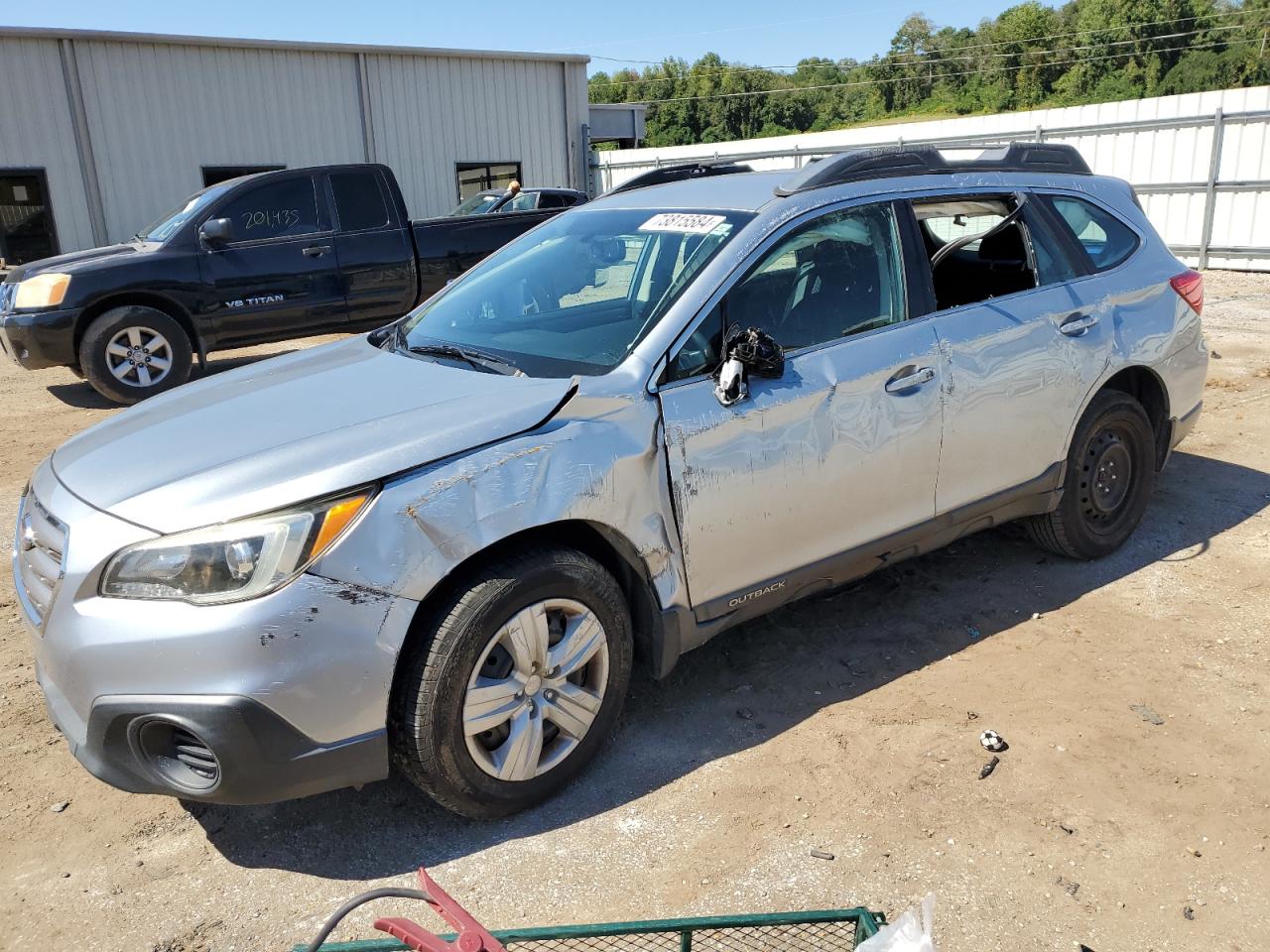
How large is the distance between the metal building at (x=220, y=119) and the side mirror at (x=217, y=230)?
931 centimetres

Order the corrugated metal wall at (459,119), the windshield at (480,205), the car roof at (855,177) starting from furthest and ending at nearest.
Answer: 1. the corrugated metal wall at (459,119)
2. the windshield at (480,205)
3. the car roof at (855,177)

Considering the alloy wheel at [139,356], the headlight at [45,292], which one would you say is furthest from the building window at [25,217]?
the alloy wheel at [139,356]

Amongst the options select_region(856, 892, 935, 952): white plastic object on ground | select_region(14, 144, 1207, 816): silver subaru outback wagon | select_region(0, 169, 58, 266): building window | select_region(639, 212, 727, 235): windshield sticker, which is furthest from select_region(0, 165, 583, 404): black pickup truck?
select_region(0, 169, 58, 266): building window

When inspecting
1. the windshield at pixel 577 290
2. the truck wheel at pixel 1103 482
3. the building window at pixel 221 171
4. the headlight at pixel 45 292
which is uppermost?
the building window at pixel 221 171

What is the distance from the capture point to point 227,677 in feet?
7.90

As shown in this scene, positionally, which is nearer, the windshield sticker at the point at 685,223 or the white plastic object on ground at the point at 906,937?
the white plastic object on ground at the point at 906,937

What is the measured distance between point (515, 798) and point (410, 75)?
59.5 ft

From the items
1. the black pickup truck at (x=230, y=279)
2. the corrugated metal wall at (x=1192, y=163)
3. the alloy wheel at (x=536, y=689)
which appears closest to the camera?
the alloy wheel at (x=536, y=689)

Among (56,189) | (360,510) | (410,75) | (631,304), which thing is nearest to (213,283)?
(631,304)

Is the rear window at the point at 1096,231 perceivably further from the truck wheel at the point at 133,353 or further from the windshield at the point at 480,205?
the windshield at the point at 480,205

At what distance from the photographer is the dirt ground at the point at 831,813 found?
8.47 ft

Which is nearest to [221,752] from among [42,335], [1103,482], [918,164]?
[918,164]

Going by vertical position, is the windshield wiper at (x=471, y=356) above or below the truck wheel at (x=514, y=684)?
above

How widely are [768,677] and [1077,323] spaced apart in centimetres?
199
